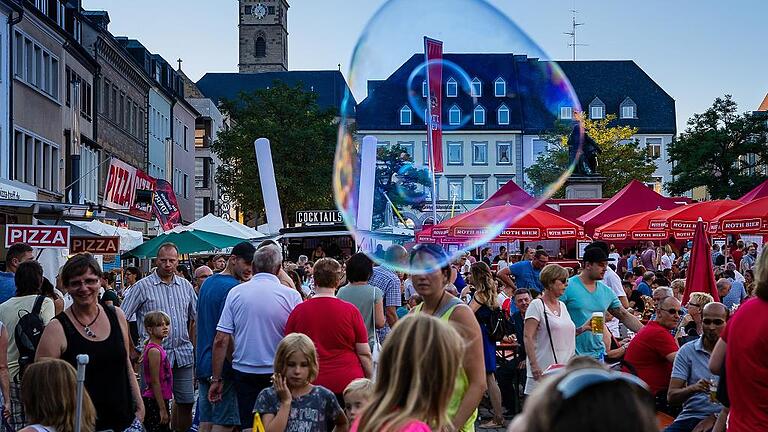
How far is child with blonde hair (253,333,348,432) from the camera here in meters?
6.86

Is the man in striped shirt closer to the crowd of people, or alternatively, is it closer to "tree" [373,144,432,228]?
the crowd of people

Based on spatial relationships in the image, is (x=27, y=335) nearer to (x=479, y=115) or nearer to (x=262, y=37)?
(x=479, y=115)

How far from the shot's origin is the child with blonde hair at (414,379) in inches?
150

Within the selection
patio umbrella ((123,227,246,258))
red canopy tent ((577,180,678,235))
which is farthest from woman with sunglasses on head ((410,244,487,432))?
red canopy tent ((577,180,678,235))

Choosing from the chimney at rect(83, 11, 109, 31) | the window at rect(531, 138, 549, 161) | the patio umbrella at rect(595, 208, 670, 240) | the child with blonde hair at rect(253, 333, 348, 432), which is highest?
the chimney at rect(83, 11, 109, 31)

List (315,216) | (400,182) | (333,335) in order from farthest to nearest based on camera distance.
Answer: (315,216) < (400,182) < (333,335)

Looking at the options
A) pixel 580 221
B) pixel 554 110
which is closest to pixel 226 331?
pixel 554 110

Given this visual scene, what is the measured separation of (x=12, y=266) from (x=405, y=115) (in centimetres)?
383

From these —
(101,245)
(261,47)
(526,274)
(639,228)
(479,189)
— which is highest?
(261,47)

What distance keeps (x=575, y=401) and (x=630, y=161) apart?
62172 mm

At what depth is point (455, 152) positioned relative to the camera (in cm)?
1066

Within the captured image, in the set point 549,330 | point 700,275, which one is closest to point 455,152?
point 549,330

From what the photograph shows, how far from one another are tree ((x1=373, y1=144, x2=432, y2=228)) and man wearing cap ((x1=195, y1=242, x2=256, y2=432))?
4.90 feet

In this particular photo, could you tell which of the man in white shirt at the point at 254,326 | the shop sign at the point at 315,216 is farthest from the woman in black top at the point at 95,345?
the shop sign at the point at 315,216
